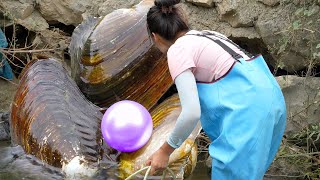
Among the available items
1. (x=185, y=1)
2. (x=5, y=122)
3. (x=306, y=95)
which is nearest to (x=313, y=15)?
(x=306, y=95)

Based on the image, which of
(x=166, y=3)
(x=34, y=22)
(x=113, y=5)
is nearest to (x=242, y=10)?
(x=113, y=5)

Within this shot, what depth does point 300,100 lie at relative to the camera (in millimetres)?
5055

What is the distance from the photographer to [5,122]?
19.1ft

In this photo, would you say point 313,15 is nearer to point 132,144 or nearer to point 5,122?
point 132,144

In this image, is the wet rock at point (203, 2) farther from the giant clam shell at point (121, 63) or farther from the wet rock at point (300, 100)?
the wet rock at point (300, 100)

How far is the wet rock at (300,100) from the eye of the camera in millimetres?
4930

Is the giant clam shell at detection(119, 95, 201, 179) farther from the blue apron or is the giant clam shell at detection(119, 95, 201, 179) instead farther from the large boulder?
the large boulder

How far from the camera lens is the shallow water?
4.09 meters

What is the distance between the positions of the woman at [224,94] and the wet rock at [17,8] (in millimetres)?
3969

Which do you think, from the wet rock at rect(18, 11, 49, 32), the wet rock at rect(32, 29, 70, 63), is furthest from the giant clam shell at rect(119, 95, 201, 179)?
the wet rock at rect(18, 11, 49, 32)

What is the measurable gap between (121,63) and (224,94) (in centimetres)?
246

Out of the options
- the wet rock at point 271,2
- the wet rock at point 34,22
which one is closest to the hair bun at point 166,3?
the wet rock at point 271,2

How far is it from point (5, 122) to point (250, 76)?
146 inches

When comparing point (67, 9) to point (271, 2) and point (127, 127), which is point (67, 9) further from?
point (127, 127)
